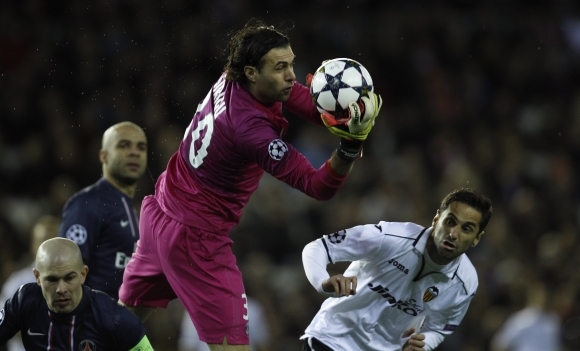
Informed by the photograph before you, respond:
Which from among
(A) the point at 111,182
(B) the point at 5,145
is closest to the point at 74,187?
(B) the point at 5,145

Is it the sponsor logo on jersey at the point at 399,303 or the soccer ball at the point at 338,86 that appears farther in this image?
the sponsor logo on jersey at the point at 399,303

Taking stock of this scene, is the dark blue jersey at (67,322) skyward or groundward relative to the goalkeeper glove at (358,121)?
groundward

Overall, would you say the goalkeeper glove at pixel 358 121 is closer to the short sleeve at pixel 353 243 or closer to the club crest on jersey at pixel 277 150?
the club crest on jersey at pixel 277 150

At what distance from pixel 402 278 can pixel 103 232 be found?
242 cm

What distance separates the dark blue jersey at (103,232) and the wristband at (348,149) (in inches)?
101

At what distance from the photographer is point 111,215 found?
24.3ft

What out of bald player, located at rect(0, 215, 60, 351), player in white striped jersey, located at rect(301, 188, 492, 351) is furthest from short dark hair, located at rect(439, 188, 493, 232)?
bald player, located at rect(0, 215, 60, 351)

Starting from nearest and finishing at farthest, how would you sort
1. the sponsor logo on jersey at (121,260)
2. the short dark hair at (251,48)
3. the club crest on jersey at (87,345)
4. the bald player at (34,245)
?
the short dark hair at (251,48) < the club crest on jersey at (87,345) < the sponsor logo on jersey at (121,260) < the bald player at (34,245)

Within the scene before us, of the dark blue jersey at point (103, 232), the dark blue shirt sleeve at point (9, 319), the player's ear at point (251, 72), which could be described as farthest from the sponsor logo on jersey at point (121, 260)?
the player's ear at point (251, 72)

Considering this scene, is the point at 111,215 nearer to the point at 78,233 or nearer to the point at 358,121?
the point at 78,233

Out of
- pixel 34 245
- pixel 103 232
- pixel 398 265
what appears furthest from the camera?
pixel 34 245

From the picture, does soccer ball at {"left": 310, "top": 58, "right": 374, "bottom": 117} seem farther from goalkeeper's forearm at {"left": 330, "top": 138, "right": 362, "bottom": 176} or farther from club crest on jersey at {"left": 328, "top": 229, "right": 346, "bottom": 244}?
club crest on jersey at {"left": 328, "top": 229, "right": 346, "bottom": 244}

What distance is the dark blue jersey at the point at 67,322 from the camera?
19.4 feet

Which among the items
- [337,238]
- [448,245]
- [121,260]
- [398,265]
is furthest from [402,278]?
[121,260]
